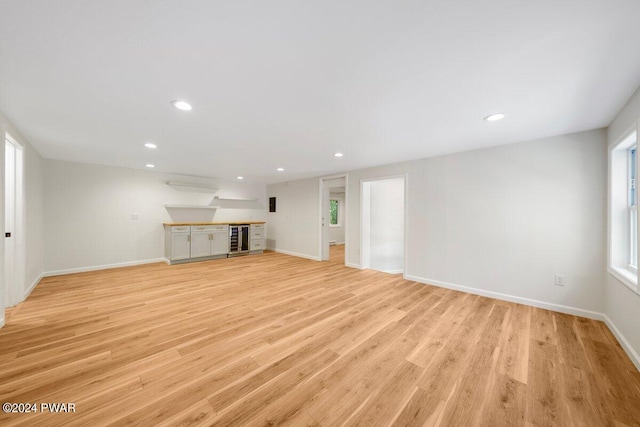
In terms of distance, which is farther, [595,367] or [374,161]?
[374,161]

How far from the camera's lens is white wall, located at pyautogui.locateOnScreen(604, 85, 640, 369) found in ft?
6.34

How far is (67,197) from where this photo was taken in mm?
4609

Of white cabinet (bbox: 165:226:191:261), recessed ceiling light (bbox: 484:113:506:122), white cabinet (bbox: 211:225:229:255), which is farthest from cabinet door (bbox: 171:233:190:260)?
recessed ceiling light (bbox: 484:113:506:122)

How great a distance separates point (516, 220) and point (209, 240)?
6436mm

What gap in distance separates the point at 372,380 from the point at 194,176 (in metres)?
6.46

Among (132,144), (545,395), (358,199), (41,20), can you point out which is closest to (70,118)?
(132,144)

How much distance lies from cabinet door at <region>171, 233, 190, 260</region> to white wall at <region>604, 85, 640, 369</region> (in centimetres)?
704

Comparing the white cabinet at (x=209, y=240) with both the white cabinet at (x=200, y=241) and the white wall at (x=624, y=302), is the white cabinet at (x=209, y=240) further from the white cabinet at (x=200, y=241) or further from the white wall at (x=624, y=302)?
the white wall at (x=624, y=302)

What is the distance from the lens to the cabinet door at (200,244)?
5.80 meters

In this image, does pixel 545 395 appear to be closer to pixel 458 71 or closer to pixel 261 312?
pixel 458 71

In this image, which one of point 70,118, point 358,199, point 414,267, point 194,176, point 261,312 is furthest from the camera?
point 194,176

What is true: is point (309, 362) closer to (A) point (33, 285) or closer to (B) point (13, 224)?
(B) point (13, 224)

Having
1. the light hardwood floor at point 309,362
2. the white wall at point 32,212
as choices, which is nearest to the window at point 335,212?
the light hardwood floor at point 309,362

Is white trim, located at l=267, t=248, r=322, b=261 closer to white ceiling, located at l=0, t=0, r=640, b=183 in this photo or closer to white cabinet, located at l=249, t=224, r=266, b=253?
white cabinet, located at l=249, t=224, r=266, b=253
